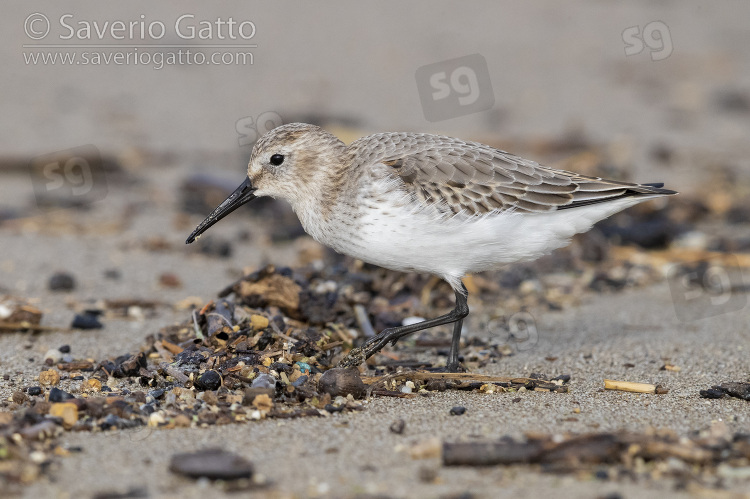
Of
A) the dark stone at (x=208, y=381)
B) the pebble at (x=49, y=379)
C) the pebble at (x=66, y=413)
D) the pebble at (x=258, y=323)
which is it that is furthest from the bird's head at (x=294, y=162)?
the pebble at (x=66, y=413)

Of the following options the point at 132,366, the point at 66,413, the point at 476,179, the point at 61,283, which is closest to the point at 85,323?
the point at 61,283

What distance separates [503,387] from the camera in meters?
4.84

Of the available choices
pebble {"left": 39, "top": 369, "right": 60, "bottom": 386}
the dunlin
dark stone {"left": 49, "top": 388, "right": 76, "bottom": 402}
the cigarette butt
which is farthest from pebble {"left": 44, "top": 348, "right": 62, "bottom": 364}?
the cigarette butt

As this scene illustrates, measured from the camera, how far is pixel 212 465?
3.54 metres

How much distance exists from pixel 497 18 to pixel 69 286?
8318 millimetres

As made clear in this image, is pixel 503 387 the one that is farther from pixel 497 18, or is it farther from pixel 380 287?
pixel 497 18

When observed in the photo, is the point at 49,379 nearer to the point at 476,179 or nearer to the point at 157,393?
the point at 157,393

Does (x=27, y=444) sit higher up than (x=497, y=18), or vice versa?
(x=497, y=18)

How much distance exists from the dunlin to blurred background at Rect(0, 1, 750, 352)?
6.72ft

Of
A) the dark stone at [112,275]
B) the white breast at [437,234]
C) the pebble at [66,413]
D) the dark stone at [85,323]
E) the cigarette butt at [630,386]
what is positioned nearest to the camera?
the pebble at [66,413]

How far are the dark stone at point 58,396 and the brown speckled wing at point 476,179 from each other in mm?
2200

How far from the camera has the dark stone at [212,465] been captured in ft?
11.4

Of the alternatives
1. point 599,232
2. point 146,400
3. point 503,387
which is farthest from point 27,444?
point 599,232

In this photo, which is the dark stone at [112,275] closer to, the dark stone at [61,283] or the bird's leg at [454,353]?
the dark stone at [61,283]
